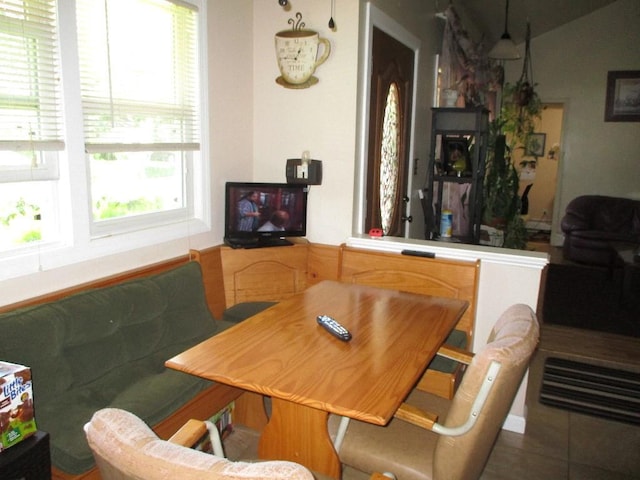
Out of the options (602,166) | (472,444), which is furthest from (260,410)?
(602,166)

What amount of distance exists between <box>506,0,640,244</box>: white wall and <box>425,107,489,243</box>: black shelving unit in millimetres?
3765

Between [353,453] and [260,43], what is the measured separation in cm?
234

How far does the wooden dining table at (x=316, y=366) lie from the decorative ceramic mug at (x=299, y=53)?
1.44 meters

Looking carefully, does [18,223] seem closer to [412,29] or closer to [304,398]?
[304,398]

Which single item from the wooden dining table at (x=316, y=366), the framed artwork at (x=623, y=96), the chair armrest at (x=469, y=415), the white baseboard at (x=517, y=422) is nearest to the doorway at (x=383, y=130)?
the wooden dining table at (x=316, y=366)

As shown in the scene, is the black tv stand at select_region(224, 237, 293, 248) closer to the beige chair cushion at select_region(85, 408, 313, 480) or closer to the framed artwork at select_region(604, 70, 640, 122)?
the beige chair cushion at select_region(85, 408, 313, 480)

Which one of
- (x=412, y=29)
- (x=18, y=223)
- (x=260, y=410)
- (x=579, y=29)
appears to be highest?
(x=579, y=29)

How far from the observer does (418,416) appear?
1.49 meters

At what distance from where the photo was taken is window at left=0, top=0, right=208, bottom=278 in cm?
190

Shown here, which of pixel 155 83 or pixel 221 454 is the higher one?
pixel 155 83

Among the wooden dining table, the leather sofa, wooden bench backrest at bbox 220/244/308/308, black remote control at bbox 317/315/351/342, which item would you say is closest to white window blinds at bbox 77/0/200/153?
wooden bench backrest at bbox 220/244/308/308

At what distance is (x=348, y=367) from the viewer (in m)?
1.59

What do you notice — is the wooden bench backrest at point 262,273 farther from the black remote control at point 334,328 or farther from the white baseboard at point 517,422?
the white baseboard at point 517,422

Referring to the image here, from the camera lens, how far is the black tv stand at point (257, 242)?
283 centimetres
